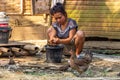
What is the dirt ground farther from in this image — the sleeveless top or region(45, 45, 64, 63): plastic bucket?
the sleeveless top

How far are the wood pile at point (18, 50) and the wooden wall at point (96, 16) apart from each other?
1.73 m

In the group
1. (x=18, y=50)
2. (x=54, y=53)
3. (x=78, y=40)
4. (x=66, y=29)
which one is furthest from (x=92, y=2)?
(x=78, y=40)

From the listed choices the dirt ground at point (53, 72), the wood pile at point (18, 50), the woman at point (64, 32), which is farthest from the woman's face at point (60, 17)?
the wood pile at point (18, 50)

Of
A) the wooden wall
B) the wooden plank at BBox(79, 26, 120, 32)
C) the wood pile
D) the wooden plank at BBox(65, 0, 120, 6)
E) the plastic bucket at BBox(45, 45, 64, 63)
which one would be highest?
the wooden plank at BBox(65, 0, 120, 6)

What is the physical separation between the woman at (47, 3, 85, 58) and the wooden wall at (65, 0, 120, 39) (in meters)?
3.51

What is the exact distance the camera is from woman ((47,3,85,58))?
692cm

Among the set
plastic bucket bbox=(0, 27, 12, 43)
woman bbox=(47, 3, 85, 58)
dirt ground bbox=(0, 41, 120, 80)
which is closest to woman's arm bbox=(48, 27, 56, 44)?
woman bbox=(47, 3, 85, 58)

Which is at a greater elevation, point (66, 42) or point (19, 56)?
point (66, 42)

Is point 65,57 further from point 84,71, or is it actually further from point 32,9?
point 84,71

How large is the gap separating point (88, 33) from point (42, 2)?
5.36 ft

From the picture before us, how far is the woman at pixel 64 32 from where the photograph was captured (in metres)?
6.92

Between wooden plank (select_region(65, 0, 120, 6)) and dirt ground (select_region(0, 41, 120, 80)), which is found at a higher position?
wooden plank (select_region(65, 0, 120, 6))

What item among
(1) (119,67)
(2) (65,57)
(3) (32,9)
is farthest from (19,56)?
(1) (119,67)

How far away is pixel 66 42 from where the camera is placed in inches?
274
